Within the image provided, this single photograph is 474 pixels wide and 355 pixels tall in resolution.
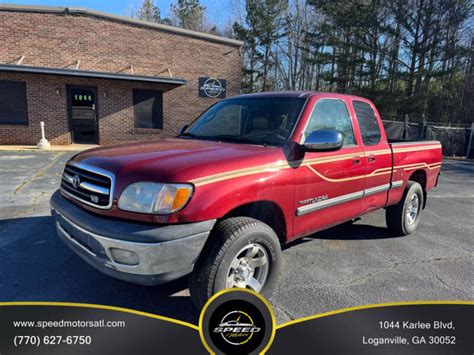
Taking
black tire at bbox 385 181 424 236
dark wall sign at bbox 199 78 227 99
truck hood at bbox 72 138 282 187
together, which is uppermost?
dark wall sign at bbox 199 78 227 99

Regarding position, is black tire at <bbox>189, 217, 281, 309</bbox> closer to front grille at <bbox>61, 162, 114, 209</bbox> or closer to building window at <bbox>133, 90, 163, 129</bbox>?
front grille at <bbox>61, 162, 114, 209</bbox>

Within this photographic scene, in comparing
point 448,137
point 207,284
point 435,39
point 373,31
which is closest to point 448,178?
point 448,137

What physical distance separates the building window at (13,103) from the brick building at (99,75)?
0.11ft

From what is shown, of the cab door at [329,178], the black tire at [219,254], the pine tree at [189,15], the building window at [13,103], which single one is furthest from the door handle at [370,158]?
the pine tree at [189,15]

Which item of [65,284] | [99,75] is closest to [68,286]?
[65,284]

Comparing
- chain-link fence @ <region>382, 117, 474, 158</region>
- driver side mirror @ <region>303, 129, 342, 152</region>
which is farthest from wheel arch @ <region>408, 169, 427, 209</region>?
chain-link fence @ <region>382, 117, 474, 158</region>

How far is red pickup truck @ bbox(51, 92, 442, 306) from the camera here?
7.28ft

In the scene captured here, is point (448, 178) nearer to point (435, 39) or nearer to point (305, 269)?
point (305, 269)

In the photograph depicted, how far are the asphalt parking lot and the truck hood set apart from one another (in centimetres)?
122

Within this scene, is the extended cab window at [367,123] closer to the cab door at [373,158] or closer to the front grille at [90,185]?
the cab door at [373,158]

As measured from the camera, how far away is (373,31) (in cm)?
2403

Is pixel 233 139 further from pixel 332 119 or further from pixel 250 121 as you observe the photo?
pixel 332 119

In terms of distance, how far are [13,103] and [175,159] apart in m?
14.1

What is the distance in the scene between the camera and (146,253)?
2.12 meters
